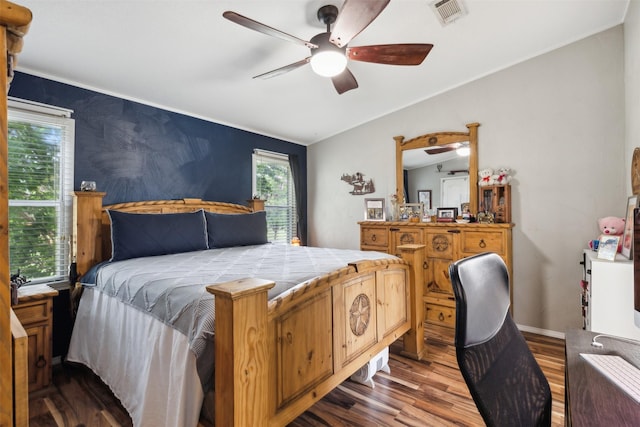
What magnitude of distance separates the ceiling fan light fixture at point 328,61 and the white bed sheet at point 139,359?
179 centimetres

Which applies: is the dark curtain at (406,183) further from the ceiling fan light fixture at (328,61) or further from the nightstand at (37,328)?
the nightstand at (37,328)

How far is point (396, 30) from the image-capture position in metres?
2.47

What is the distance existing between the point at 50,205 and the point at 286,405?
2.61 meters

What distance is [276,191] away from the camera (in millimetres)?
4664

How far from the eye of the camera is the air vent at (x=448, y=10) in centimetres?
223

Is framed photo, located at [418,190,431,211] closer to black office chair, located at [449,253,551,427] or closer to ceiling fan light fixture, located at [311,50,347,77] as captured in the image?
ceiling fan light fixture, located at [311,50,347,77]

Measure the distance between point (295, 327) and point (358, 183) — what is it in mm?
3209

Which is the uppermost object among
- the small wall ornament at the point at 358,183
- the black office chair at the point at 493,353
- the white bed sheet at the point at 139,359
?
the small wall ornament at the point at 358,183

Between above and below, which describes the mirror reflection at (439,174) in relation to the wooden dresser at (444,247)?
above

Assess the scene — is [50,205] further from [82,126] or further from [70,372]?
[70,372]

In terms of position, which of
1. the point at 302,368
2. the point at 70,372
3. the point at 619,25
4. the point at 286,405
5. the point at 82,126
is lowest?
the point at 70,372

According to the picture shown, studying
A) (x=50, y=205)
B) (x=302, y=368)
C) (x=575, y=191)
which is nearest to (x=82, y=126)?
(x=50, y=205)

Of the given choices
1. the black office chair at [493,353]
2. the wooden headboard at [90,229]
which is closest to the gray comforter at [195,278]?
the wooden headboard at [90,229]

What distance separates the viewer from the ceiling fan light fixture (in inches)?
77.7
